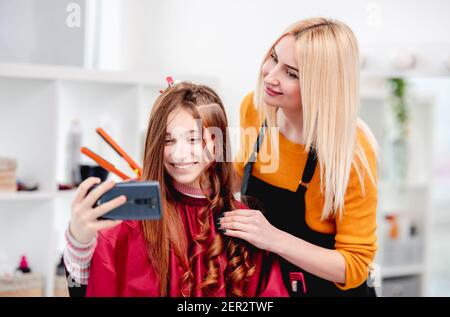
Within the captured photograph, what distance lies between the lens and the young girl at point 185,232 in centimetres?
104

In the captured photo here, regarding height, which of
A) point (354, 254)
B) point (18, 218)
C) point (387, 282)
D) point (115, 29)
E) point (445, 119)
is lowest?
point (387, 282)

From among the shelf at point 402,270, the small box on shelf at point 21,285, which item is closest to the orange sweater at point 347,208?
the small box on shelf at point 21,285

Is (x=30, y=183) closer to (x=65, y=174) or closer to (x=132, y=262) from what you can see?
(x=65, y=174)

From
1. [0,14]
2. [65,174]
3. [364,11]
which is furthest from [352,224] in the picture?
[65,174]

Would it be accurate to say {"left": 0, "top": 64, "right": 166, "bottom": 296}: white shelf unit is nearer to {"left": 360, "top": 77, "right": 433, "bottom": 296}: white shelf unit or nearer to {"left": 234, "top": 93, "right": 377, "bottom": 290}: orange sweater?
{"left": 234, "top": 93, "right": 377, "bottom": 290}: orange sweater

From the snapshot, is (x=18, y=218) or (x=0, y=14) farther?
(x=18, y=218)

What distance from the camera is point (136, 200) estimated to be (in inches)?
36.9

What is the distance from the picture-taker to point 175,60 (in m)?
1.63

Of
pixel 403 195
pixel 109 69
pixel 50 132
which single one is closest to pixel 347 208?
pixel 109 69

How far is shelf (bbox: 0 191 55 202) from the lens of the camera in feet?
5.94

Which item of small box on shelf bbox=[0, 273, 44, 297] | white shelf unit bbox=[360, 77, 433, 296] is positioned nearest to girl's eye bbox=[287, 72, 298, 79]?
small box on shelf bbox=[0, 273, 44, 297]

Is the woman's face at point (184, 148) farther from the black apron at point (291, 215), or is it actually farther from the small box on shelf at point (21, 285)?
the small box on shelf at point (21, 285)

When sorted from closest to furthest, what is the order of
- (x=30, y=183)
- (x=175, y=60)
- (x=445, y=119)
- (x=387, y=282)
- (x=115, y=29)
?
(x=115, y=29) < (x=175, y=60) < (x=30, y=183) < (x=387, y=282) < (x=445, y=119)

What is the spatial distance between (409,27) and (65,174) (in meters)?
1.15
